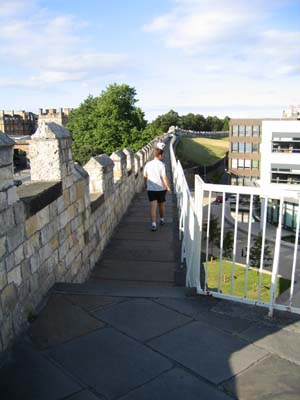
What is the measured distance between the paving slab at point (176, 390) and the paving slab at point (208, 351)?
0.10 meters

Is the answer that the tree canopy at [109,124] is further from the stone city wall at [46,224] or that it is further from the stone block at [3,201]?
the stone block at [3,201]

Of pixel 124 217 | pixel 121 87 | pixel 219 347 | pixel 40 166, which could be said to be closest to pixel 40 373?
pixel 219 347

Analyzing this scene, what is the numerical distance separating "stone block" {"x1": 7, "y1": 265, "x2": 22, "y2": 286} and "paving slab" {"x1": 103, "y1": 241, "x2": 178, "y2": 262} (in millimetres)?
3431

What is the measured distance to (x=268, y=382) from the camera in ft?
9.05

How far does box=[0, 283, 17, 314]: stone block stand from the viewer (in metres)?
3.19

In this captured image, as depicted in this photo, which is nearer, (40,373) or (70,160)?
(40,373)

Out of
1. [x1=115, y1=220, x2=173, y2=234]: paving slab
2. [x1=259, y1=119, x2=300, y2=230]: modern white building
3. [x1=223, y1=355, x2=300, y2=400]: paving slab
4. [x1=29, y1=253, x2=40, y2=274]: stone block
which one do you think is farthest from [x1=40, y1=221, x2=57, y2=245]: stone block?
[x1=259, y1=119, x2=300, y2=230]: modern white building

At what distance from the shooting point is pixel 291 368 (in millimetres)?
2926

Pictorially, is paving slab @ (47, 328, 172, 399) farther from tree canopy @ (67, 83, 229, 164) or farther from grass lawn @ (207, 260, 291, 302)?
tree canopy @ (67, 83, 229, 164)

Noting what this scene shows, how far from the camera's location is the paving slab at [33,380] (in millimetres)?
2639

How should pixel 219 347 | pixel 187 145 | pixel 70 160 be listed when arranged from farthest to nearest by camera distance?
pixel 187 145 → pixel 70 160 → pixel 219 347

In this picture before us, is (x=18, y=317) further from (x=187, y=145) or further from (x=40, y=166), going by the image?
(x=187, y=145)

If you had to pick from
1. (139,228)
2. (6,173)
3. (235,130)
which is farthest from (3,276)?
(235,130)

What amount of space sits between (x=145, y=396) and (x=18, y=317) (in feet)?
4.59
